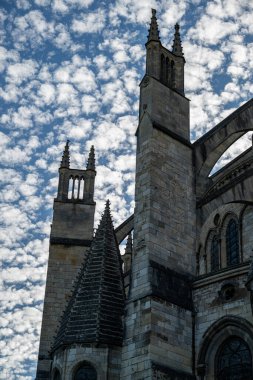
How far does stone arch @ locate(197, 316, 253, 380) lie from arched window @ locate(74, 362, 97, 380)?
8.61 feet

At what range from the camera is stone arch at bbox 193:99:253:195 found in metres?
18.6

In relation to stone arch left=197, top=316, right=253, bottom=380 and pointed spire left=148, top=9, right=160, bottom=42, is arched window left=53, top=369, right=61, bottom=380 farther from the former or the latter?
pointed spire left=148, top=9, right=160, bottom=42

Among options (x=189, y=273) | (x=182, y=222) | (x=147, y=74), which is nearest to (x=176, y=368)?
(x=189, y=273)

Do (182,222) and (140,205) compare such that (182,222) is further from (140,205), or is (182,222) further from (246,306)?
(246,306)

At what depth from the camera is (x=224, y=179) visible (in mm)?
20438

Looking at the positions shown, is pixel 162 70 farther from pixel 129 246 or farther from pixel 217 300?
pixel 129 246

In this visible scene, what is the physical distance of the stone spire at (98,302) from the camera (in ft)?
53.0

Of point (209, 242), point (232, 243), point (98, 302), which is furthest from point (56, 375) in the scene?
point (232, 243)

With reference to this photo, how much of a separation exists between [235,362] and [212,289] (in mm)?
1889

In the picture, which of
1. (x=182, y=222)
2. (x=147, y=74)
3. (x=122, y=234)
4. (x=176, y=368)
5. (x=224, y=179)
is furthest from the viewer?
(x=122, y=234)

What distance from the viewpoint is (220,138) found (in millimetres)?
19188

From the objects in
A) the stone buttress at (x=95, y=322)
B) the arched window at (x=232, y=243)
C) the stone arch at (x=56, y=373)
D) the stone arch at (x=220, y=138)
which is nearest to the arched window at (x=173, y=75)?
the stone arch at (x=220, y=138)

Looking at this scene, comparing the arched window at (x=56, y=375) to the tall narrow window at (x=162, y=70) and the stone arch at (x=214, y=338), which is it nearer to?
the stone arch at (x=214, y=338)

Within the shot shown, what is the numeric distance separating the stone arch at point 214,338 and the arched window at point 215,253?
3538 mm
